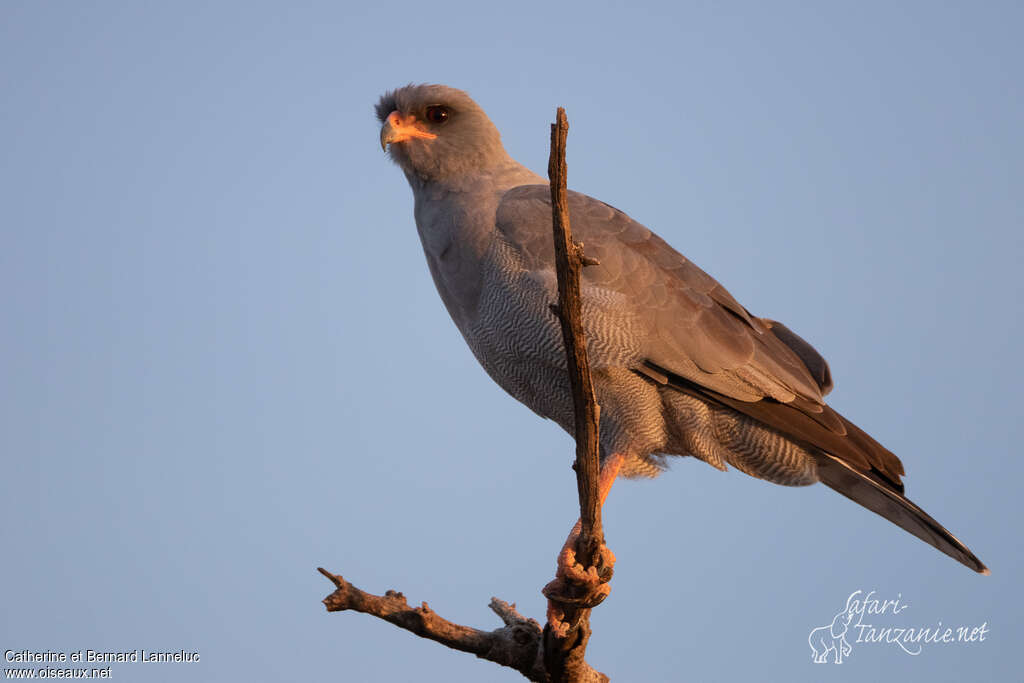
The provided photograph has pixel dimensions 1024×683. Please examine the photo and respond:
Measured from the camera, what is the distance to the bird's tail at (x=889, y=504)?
691cm

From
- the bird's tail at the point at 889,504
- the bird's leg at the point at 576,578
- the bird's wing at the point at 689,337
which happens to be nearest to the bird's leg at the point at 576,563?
the bird's leg at the point at 576,578

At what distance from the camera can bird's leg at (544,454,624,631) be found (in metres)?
6.01

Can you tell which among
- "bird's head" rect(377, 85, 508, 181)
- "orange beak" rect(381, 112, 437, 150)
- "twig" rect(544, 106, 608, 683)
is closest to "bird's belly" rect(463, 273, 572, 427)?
"twig" rect(544, 106, 608, 683)

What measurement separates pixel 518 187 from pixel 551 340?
4.40 ft

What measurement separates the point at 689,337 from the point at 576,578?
74.0 inches

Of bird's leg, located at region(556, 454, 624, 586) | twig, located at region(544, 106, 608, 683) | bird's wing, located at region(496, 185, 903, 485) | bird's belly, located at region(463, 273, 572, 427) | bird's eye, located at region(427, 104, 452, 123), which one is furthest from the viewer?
bird's eye, located at region(427, 104, 452, 123)

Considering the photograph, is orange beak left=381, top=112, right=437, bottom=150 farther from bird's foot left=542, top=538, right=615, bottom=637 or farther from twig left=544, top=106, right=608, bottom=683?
bird's foot left=542, top=538, right=615, bottom=637

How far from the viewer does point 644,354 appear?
6.77 metres

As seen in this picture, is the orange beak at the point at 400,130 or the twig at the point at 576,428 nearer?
the twig at the point at 576,428

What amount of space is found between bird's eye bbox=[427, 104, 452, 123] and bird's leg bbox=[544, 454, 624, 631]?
334cm

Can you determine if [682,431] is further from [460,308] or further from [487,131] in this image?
[487,131]

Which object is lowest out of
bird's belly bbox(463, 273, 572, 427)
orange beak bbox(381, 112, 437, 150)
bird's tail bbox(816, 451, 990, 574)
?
bird's tail bbox(816, 451, 990, 574)

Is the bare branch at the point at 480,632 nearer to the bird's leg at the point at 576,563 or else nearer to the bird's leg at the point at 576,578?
the bird's leg at the point at 576,578

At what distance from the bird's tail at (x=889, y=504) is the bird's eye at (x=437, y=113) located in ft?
12.4
